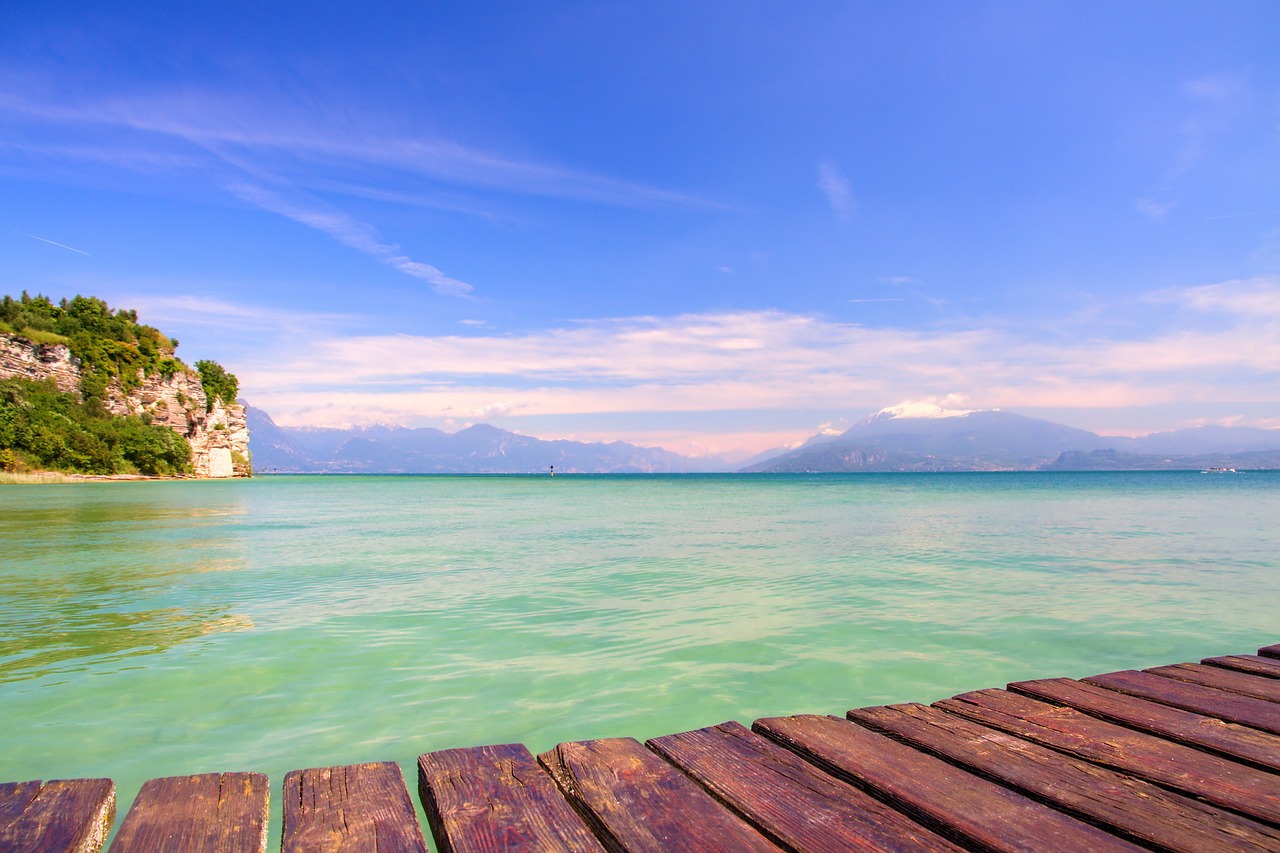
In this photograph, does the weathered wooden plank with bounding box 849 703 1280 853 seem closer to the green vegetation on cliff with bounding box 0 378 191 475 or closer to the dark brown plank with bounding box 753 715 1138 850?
the dark brown plank with bounding box 753 715 1138 850

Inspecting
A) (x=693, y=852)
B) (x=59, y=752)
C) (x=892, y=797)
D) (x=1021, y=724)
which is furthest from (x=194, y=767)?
(x=1021, y=724)


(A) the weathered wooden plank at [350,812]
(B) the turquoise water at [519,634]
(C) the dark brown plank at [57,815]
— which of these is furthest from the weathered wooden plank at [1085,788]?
(C) the dark brown plank at [57,815]

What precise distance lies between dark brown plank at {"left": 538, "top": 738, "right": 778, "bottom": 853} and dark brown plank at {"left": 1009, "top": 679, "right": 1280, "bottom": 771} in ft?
7.64

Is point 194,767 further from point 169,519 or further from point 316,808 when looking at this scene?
point 169,519

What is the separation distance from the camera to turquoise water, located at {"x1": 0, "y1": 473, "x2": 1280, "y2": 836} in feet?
17.9

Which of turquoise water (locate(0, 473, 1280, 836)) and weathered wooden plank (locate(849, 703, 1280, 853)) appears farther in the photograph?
turquoise water (locate(0, 473, 1280, 836))

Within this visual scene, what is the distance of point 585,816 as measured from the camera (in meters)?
2.32

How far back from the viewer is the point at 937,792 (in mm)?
2422

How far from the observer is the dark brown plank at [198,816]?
210 cm

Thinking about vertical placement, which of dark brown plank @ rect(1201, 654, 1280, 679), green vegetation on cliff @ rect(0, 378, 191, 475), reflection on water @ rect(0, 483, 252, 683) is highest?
green vegetation on cliff @ rect(0, 378, 191, 475)

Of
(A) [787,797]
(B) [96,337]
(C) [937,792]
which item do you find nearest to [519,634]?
(A) [787,797]

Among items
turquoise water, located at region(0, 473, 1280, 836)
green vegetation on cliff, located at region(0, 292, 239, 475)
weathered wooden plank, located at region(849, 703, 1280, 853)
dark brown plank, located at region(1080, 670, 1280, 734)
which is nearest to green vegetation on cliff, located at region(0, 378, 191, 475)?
green vegetation on cliff, located at region(0, 292, 239, 475)

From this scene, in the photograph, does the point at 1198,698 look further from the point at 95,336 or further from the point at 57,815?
the point at 95,336

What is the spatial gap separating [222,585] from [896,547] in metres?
15.6
